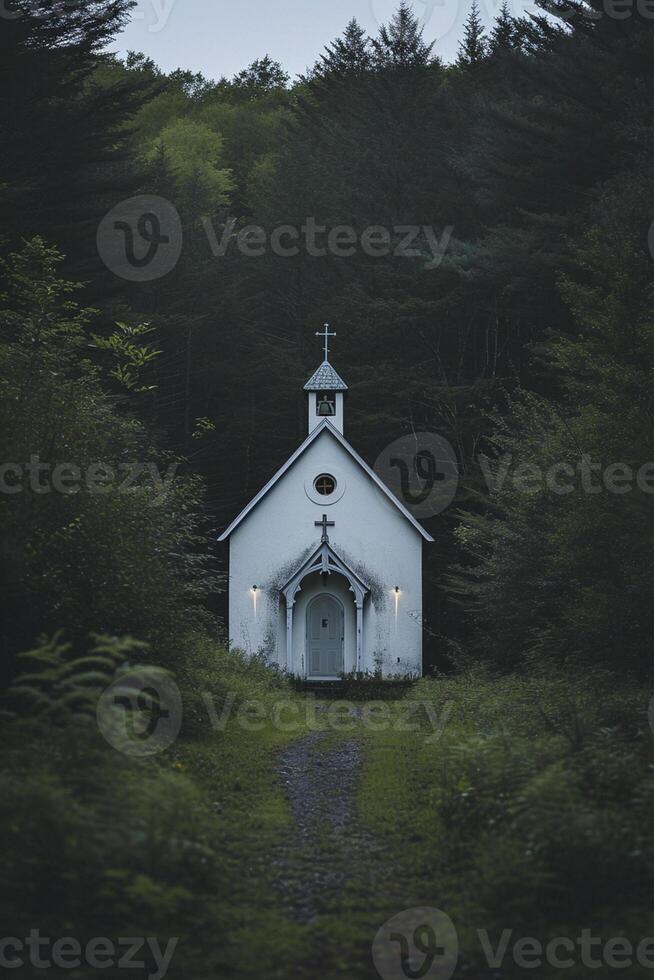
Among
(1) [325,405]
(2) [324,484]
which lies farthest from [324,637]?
(1) [325,405]

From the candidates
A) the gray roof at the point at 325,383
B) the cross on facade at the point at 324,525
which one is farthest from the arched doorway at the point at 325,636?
the gray roof at the point at 325,383

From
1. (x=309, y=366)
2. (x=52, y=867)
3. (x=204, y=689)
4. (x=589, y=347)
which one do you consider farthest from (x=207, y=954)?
(x=309, y=366)

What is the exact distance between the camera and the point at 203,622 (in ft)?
48.4

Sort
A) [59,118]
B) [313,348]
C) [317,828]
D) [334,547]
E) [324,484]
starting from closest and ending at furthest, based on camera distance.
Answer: [317,828] < [59,118] < [334,547] < [324,484] < [313,348]

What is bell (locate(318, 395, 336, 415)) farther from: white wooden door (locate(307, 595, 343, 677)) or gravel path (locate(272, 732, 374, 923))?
gravel path (locate(272, 732, 374, 923))

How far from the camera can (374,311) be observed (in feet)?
105

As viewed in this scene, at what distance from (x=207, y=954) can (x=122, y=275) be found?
64.8 feet

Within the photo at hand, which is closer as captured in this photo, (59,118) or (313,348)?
(59,118)

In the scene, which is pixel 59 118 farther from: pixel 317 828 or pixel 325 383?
pixel 317 828

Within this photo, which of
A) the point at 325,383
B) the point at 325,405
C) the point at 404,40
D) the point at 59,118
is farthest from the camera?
the point at 404,40

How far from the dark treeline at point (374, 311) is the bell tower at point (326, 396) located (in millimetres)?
4294

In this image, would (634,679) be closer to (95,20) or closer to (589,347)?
(589,347)

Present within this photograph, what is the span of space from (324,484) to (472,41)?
22640 millimetres

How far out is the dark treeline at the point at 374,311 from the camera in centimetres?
1299
